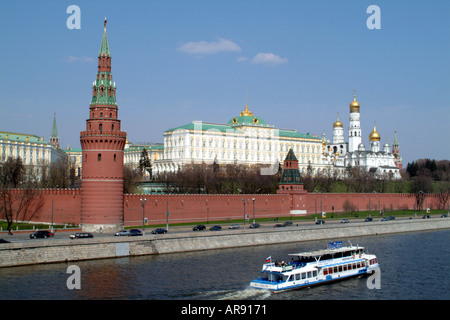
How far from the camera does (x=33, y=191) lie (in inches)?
2429

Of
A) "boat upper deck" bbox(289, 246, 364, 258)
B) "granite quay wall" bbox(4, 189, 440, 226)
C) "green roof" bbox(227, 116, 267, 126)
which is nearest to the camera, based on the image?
"boat upper deck" bbox(289, 246, 364, 258)

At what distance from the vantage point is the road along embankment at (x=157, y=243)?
128 ft

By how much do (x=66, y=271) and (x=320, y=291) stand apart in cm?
1555

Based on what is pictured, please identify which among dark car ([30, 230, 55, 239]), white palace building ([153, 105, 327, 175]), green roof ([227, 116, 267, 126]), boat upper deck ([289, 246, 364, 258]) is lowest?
boat upper deck ([289, 246, 364, 258])

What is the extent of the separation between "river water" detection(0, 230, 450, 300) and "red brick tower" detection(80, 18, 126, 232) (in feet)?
35.7

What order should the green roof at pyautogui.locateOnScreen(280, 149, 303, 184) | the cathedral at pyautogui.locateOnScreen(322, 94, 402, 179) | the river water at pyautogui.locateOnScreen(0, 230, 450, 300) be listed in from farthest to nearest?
the cathedral at pyautogui.locateOnScreen(322, 94, 402, 179) → the green roof at pyautogui.locateOnScreen(280, 149, 303, 184) → the river water at pyautogui.locateOnScreen(0, 230, 450, 300)

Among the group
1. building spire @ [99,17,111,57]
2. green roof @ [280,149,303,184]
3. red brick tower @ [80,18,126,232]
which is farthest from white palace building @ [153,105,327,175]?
building spire @ [99,17,111,57]

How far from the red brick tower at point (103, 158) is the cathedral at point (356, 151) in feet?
347

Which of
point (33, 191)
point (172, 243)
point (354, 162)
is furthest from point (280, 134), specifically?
point (172, 243)

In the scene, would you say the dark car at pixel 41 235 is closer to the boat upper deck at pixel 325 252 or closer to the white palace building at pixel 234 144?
the boat upper deck at pixel 325 252

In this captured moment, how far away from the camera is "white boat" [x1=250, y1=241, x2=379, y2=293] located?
33938 mm

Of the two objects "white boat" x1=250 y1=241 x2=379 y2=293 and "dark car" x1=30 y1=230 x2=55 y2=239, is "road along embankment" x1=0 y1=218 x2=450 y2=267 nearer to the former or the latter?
"dark car" x1=30 y1=230 x2=55 y2=239
